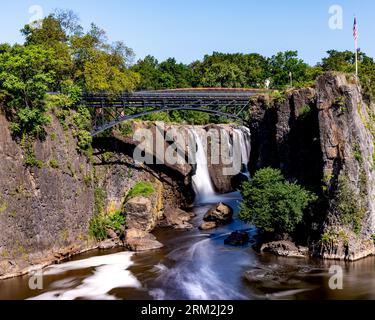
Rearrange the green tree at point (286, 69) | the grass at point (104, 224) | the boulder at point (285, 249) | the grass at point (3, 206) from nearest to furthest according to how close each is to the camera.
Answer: the grass at point (3, 206)
the boulder at point (285, 249)
the grass at point (104, 224)
the green tree at point (286, 69)

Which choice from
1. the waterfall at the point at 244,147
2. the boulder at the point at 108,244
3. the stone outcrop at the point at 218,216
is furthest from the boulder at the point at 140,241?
the waterfall at the point at 244,147

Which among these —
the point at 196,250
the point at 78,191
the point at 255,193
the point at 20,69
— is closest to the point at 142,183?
the point at 78,191

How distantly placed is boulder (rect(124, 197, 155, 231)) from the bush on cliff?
A: 783 cm

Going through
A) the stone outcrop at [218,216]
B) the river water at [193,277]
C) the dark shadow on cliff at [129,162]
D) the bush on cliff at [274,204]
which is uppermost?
the dark shadow on cliff at [129,162]

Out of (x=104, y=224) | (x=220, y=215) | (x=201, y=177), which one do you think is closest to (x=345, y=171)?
(x=220, y=215)

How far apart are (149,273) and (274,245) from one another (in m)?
7.77

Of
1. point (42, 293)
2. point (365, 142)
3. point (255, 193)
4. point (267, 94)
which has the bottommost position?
point (42, 293)

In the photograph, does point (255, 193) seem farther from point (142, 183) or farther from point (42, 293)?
point (42, 293)

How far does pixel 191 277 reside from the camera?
25.6 metres

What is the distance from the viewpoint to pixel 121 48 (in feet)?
131

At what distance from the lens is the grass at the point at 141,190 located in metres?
35.5

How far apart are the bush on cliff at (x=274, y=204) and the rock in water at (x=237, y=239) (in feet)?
8.41

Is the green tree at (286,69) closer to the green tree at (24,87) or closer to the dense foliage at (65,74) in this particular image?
the dense foliage at (65,74)

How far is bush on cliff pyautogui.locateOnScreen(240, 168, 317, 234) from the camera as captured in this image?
27.8 m
